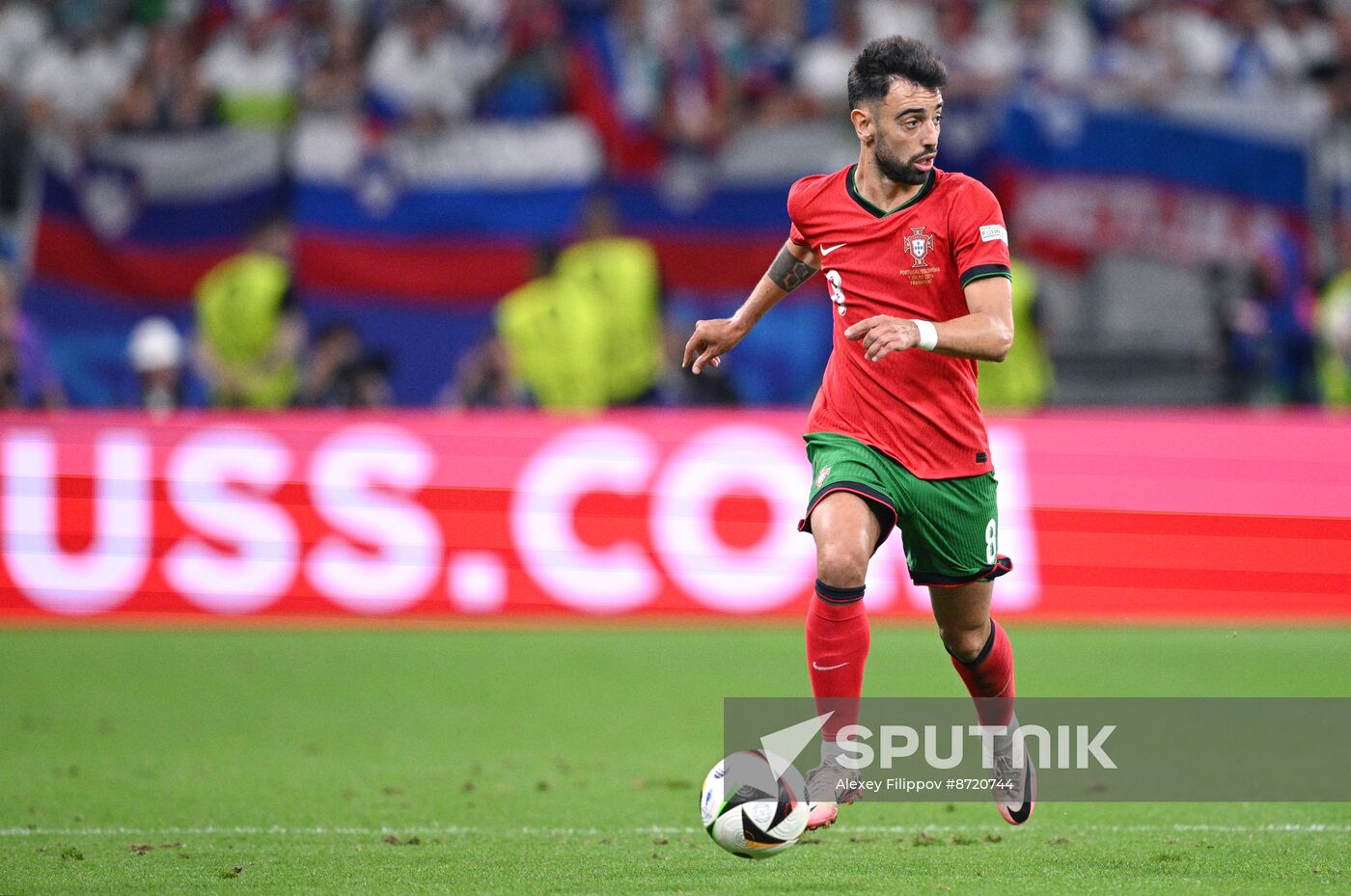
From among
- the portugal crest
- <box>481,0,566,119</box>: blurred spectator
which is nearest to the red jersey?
the portugal crest

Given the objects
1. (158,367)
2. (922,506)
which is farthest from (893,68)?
(158,367)

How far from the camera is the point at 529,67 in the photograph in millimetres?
16672

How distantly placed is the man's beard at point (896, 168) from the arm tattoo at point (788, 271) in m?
0.57

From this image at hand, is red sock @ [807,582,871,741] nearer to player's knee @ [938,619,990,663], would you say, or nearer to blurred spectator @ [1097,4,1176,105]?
player's knee @ [938,619,990,663]

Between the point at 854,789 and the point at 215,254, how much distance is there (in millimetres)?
12090

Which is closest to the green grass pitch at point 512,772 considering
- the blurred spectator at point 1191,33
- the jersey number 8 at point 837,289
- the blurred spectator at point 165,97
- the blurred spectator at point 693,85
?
the jersey number 8 at point 837,289

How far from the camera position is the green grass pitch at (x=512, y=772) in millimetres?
5566

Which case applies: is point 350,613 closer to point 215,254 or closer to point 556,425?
point 556,425

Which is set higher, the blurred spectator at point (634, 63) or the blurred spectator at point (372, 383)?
the blurred spectator at point (634, 63)

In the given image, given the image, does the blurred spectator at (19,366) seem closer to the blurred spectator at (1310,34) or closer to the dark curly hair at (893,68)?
the dark curly hair at (893,68)

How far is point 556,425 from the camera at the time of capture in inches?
493

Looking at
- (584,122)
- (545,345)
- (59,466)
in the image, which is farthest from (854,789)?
(584,122)

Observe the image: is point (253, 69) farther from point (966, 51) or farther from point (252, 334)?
point (966, 51)

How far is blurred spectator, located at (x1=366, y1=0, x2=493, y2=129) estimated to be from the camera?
53.5 ft
